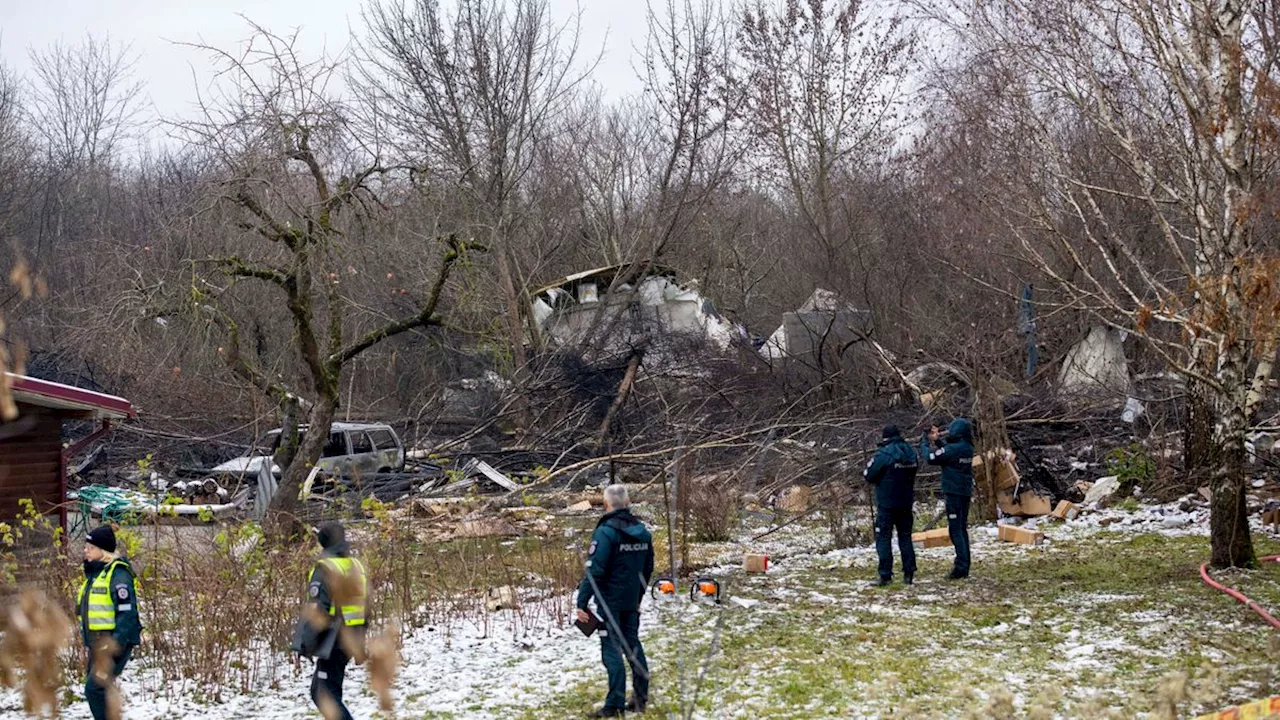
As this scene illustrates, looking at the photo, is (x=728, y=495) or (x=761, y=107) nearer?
(x=728, y=495)

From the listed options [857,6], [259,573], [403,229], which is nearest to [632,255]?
[857,6]

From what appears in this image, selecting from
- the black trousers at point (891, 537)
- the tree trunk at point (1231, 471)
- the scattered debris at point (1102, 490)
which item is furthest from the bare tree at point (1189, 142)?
the scattered debris at point (1102, 490)

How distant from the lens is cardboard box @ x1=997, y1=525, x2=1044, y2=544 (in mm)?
14984

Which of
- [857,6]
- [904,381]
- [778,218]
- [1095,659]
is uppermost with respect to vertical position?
[857,6]

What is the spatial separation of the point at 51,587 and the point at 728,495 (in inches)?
360

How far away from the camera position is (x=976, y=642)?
9.77 metres

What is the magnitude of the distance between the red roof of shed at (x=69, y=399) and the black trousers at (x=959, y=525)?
10419 mm

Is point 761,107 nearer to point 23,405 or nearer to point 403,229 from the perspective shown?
point 403,229

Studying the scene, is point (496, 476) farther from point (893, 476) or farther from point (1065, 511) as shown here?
point (893, 476)

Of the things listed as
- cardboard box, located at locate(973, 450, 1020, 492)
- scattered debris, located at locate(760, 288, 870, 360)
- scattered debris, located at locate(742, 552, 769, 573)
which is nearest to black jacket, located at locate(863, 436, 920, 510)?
scattered debris, located at locate(742, 552, 769, 573)

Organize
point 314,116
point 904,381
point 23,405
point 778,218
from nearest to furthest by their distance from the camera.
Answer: point 314,116 < point 23,405 < point 904,381 < point 778,218

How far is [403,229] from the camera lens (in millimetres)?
19469

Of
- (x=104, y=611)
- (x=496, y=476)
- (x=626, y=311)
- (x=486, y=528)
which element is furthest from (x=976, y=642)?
(x=626, y=311)

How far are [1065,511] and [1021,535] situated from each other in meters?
2.16
